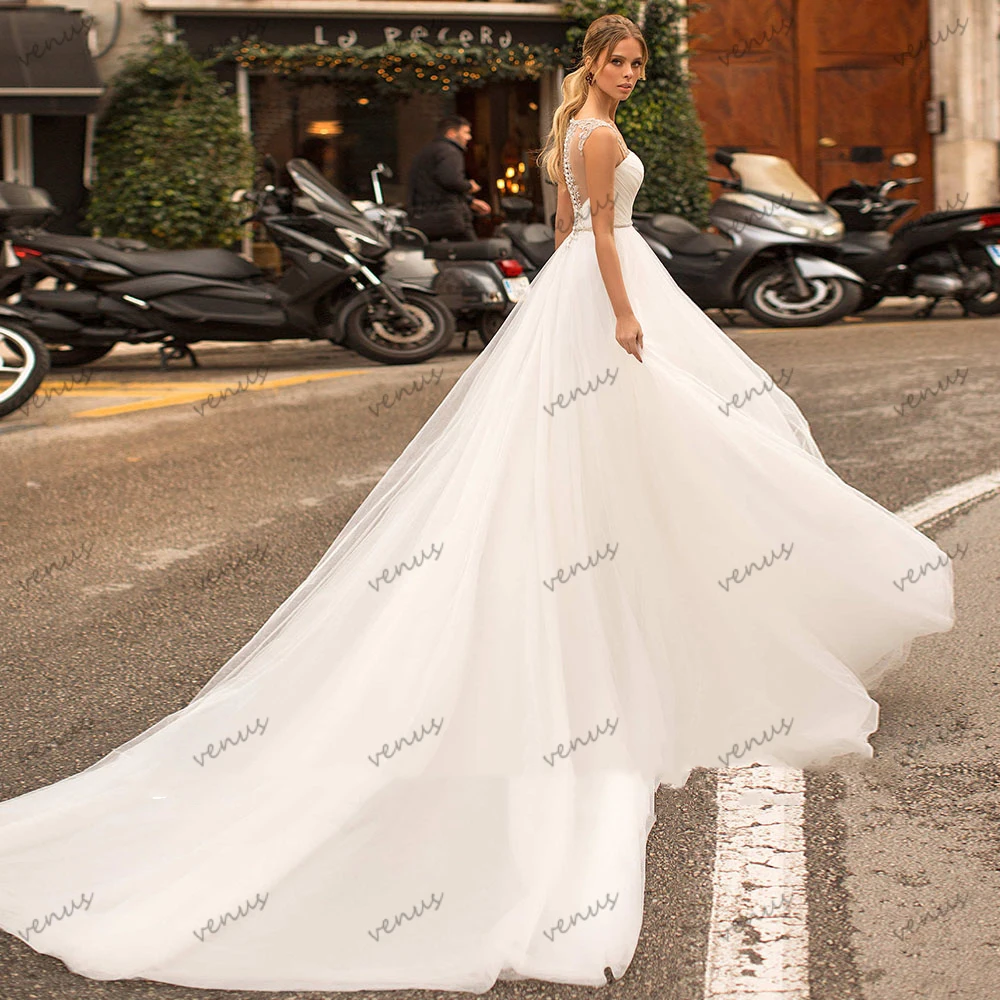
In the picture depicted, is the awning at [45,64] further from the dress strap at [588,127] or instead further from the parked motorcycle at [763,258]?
the dress strap at [588,127]

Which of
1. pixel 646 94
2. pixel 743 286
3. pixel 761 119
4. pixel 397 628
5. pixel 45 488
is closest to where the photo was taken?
pixel 397 628

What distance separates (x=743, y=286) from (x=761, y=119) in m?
7.07

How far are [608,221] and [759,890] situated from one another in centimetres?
155

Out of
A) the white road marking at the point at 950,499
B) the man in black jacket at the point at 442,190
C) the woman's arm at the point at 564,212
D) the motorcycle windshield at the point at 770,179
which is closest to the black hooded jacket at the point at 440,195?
the man in black jacket at the point at 442,190

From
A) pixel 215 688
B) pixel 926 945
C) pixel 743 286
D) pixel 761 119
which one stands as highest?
pixel 761 119

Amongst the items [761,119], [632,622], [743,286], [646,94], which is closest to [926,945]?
[632,622]

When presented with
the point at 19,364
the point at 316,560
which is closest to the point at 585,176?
the point at 316,560

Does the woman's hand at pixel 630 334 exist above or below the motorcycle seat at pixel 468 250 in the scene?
below

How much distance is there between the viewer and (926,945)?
2479mm

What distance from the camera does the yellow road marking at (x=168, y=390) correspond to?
8.97m

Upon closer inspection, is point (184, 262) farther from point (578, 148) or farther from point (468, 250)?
point (578, 148)

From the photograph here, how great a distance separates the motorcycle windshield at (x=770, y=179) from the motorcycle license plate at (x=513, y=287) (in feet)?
9.26

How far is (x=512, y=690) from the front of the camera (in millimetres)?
2988

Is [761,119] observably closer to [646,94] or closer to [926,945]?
[646,94]
